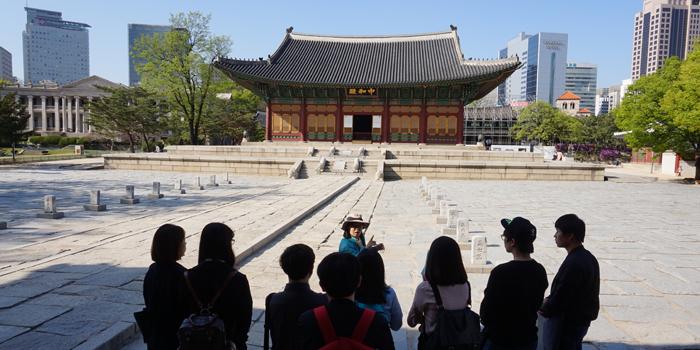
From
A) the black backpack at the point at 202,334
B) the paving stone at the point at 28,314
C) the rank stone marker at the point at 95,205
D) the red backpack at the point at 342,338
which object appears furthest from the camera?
the rank stone marker at the point at 95,205

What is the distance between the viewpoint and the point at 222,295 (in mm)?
2543

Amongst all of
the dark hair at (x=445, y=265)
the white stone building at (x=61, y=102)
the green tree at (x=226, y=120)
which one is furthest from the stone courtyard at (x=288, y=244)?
the white stone building at (x=61, y=102)

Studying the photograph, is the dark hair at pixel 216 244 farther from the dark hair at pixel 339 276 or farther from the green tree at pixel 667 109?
the green tree at pixel 667 109

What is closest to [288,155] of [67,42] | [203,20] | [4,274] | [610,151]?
[203,20]

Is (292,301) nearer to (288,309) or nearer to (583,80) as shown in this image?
(288,309)

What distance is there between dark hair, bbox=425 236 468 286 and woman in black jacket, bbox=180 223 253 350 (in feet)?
4.02

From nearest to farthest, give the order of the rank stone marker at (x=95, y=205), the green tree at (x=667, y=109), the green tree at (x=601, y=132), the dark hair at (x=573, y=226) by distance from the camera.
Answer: the dark hair at (x=573, y=226) → the rank stone marker at (x=95, y=205) → the green tree at (x=667, y=109) → the green tree at (x=601, y=132)

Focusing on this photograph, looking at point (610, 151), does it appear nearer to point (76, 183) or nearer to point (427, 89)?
point (427, 89)

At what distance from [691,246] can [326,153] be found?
19.0 meters

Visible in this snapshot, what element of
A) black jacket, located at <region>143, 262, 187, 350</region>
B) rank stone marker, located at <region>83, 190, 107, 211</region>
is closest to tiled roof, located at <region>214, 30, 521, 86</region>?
rank stone marker, located at <region>83, 190, 107, 211</region>

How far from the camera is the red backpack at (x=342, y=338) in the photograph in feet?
6.56

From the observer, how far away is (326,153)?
80.9ft

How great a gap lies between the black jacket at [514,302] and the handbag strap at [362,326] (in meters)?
1.06

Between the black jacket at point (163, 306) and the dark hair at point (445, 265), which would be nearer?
the dark hair at point (445, 265)
